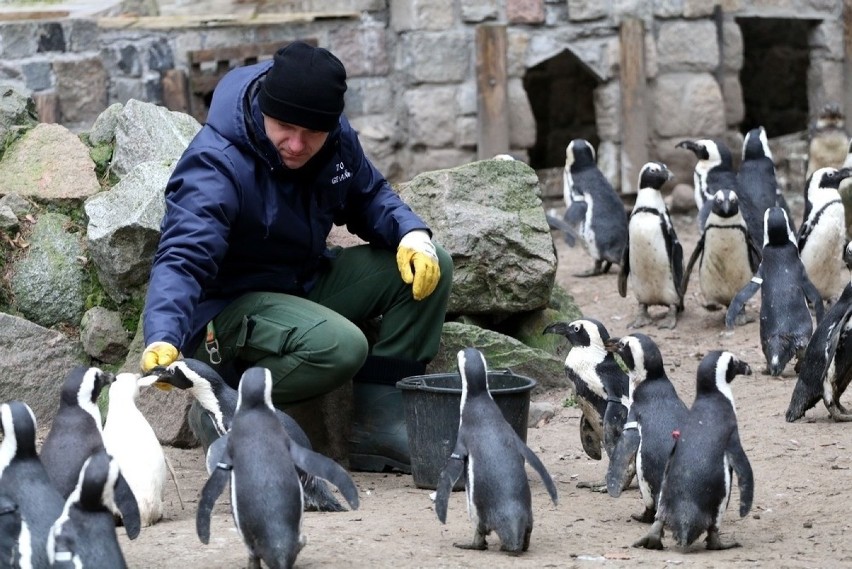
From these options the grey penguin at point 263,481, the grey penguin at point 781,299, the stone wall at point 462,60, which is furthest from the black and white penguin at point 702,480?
the stone wall at point 462,60

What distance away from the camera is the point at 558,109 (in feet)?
39.5

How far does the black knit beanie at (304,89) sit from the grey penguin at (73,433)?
98cm

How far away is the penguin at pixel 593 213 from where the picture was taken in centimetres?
891

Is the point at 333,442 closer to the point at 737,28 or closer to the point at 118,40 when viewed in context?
the point at 118,40

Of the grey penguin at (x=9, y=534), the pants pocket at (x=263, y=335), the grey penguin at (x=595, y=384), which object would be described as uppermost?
the pants pocket at (x=263, y=335)

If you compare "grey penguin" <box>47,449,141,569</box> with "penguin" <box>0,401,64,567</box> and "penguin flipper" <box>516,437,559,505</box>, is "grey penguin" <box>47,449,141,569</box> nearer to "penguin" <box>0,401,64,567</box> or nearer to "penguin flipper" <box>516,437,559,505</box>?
"penguin" <box>0,401,64,567</box>

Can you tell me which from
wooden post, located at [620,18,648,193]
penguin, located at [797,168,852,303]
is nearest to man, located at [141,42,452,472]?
penguin, located at [797,168,852,303]

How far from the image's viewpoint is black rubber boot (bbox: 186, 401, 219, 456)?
4.45m

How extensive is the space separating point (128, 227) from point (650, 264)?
3396 mm

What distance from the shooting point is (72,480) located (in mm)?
3779

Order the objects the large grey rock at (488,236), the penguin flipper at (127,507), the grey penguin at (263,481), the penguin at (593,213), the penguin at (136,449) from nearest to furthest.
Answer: the grey penguin at (263,481) < the penguin flipper at (127,507) < the penguin at (136,449) < the large grey rock at (488,236) < the penguin at (593,213)

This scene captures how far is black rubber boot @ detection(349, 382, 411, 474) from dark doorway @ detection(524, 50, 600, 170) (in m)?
7.29

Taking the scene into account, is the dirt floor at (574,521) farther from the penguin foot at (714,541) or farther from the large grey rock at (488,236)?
the large grey rock at (488,236)

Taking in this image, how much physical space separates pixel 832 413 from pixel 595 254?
364cm
